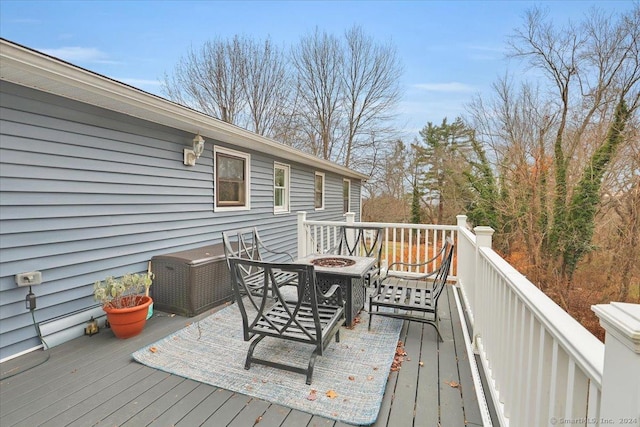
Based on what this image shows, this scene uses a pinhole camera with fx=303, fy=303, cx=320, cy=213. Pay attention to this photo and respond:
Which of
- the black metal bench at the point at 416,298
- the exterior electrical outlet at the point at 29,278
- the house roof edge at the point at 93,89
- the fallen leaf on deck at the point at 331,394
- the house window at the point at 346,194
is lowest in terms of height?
the fallen leaf on deck at the point at 331,394

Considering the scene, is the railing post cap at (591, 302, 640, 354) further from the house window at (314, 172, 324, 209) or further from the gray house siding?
the house window at (314, 172, 324, 209)

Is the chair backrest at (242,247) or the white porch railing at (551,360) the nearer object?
the white porch railing at (551,360)

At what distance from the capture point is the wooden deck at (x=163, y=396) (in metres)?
1.90

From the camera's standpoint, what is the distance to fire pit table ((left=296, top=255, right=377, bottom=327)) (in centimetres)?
310

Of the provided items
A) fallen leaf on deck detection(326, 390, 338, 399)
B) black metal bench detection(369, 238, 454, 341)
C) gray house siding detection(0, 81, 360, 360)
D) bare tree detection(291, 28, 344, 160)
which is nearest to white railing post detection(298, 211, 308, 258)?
gray house siding detection(0, 81, 360, 360)

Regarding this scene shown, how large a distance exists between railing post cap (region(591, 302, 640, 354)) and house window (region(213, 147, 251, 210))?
4.94 metres

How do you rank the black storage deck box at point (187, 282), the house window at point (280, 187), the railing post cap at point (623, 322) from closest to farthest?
1. the railing post cap at point (623, 322)
2. the black storage deck box at point (187, 282)
3. the house window at point (280, 187)

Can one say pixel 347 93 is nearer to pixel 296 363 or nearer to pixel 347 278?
pixel 347 278

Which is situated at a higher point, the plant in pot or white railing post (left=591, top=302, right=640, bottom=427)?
white railing post (left=591, top=302, right=640, bottom=427)

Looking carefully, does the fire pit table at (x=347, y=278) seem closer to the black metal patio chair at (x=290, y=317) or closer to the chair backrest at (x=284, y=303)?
the black metal patio chair at (x=290, y=317)

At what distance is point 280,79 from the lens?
14.1 m

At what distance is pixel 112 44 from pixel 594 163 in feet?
49.4

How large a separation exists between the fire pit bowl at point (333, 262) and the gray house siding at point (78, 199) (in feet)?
6.89

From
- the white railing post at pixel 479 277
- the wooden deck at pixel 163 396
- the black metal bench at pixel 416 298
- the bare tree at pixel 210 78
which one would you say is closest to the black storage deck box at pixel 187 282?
the wooden deck at pixel 163 396
